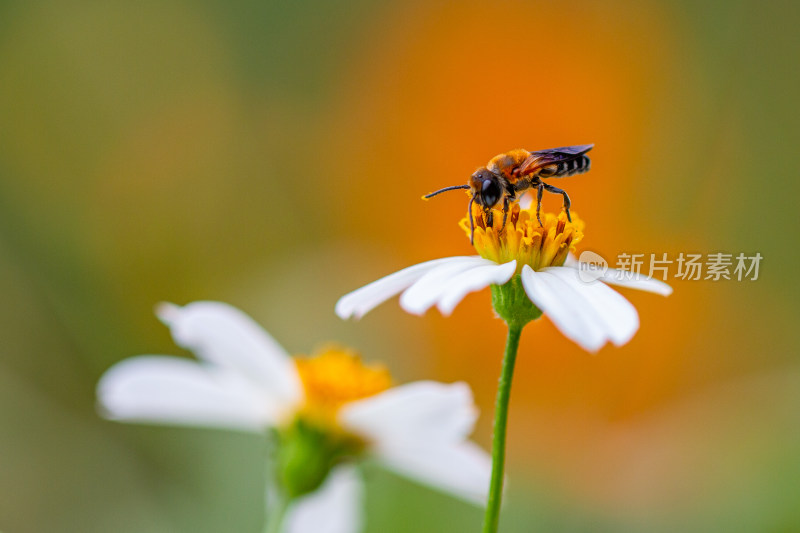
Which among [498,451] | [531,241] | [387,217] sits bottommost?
[498,451]

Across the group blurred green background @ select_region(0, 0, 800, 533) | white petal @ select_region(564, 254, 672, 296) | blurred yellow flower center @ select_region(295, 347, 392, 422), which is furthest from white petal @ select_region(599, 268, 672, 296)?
blurred green background @ select_region(0, 0, 800, 533)

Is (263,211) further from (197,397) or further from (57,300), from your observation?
(197,397)

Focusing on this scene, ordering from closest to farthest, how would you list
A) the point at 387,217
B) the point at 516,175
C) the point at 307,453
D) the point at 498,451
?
the point at 498,451 → the point at 307,453 → the point at 516,175 → the point at 387,217

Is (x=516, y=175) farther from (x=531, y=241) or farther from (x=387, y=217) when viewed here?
(x=387, y=217)

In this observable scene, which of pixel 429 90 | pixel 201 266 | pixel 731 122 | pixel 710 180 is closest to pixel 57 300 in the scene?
pixel 201 266

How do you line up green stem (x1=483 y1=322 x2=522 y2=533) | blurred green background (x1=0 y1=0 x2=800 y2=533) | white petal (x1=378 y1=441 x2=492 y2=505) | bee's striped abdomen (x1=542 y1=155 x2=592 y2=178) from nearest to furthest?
1. green stem (x1=483 y1=322 x2=522 y2=533)
2. white petal (x1=378 y1=441 x2=492 y2=505)
3. bee's striped abdomen (x1=542 y1=155 x2=592 y2=178)
4. blurred green background (x1=0 y1=0 x2=800 y2=533)

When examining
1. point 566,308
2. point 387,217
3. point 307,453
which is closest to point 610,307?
point 566,308

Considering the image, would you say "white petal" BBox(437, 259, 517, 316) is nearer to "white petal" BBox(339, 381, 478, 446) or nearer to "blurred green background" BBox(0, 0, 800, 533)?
"white petal" BBox(339, 381, 478, 446)
